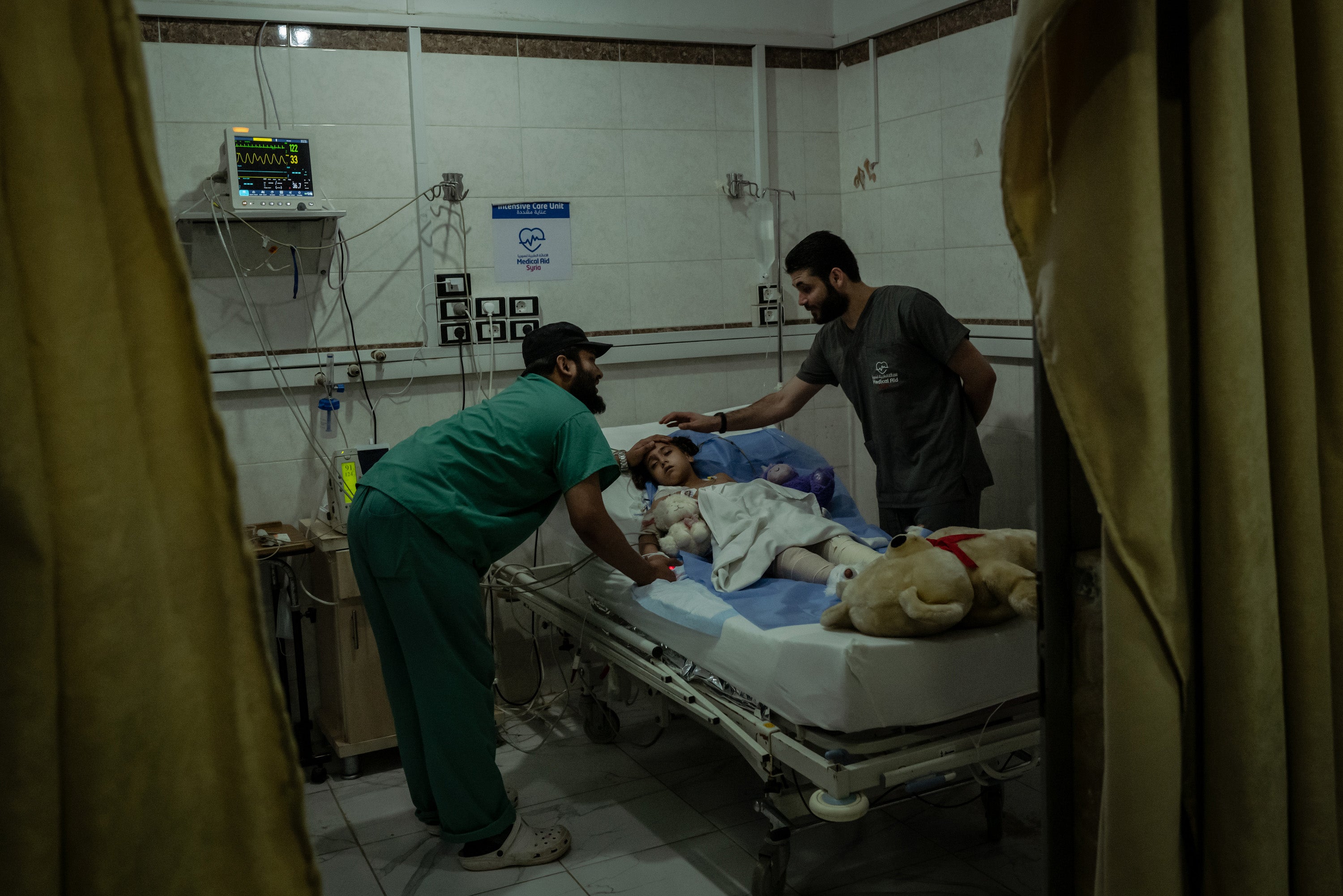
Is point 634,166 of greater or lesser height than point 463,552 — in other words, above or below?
above

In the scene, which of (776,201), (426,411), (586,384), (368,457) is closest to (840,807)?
(586,384)

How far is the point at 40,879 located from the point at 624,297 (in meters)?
4.22

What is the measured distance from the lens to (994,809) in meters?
3.11

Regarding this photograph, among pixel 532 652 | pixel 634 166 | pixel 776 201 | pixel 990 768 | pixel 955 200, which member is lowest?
pixel 532 652

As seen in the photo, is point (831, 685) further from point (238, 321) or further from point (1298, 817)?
point (238, 321)

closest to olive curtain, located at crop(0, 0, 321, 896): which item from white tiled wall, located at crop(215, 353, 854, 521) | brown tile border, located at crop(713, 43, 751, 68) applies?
white tiled wall, located at crop(215, 353, 854, 521)

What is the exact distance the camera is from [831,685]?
8.19ft

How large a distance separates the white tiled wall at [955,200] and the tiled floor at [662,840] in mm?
1535

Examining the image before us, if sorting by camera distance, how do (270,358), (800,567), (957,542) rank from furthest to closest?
(270,358), (800,567), (957,542)

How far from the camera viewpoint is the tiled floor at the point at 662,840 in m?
2.99

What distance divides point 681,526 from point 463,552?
3.31 feet

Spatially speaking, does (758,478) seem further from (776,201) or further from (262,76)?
(262,76)

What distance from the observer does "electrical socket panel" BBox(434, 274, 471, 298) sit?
4.41 metres

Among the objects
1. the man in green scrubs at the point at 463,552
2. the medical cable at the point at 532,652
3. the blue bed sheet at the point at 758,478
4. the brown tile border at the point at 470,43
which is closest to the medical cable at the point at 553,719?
the medical cable at the point at 532,652
